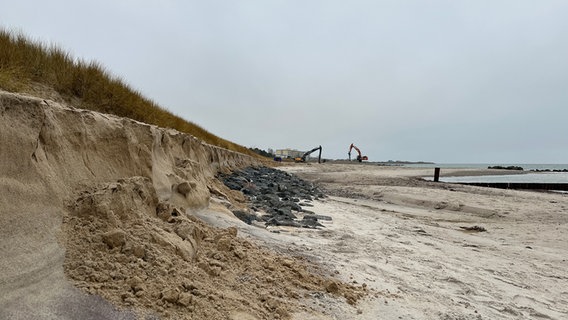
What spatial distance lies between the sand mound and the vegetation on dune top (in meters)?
1.59

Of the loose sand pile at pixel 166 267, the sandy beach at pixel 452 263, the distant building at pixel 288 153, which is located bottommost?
the sandy beach at pixel 452 263

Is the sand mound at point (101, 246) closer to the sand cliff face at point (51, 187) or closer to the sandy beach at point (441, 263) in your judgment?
the sand cliff face at point (51, 187)

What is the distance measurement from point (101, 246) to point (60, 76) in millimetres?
3919

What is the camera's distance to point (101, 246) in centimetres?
210

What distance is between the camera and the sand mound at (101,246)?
180 cm

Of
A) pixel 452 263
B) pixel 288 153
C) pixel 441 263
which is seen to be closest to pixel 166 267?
pixel 441 263

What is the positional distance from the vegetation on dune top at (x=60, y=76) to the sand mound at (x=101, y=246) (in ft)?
5.20

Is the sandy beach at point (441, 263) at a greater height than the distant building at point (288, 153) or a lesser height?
lesser

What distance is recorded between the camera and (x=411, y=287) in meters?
3.24

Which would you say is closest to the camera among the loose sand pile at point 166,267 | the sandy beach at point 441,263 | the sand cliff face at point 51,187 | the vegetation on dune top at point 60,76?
the sand cliff face at point 51,187

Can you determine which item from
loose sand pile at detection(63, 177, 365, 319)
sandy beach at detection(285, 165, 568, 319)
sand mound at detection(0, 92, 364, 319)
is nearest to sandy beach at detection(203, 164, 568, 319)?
sandy beach at detection(285, 165, 568, 319)

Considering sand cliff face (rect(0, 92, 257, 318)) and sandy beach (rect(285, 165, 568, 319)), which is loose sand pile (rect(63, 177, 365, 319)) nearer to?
sand cliff face (rect(0, 92, 257, 318))

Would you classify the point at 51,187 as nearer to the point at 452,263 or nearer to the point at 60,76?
the point at 60,76

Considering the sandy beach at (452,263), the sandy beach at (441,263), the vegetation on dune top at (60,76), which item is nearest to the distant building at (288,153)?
the sandy beach at (452,263)
